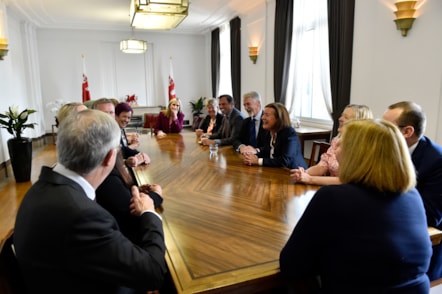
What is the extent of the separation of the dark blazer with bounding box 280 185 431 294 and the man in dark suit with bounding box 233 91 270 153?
2.03m

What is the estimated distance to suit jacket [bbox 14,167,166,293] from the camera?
0.89 metres

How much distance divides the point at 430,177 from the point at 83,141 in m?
1.58

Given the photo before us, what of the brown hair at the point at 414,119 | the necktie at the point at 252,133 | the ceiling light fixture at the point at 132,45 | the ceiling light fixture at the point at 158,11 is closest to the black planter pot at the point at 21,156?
the ceiling light fixture at the point at 158,11

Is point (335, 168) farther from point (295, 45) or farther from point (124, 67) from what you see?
point (124, 67)

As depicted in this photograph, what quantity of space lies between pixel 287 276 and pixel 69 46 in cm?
911

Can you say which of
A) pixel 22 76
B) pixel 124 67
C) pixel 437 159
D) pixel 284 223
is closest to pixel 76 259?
pixel 284 223

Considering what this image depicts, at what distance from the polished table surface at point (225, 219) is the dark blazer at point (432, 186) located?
0.56 metres

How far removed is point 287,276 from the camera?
1086 millimetres

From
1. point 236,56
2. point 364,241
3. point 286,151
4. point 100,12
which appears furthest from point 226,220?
point 100,12

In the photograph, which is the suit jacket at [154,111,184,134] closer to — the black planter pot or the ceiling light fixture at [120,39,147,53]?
the black planter pot

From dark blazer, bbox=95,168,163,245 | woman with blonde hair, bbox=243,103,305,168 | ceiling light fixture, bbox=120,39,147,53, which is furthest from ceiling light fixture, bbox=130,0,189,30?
ceiling light fixture, bbox=120,39,147,53

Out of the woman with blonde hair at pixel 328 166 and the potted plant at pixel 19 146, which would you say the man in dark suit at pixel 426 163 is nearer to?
the woman with blonde hair at pixel 328 166

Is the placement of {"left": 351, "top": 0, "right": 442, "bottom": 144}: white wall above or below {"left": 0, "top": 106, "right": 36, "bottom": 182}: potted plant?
above

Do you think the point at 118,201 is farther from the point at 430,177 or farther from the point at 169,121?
the point at 169,121
